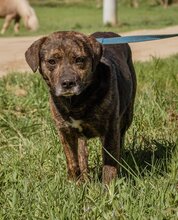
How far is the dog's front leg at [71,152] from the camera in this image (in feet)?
15.6

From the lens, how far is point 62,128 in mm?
4656

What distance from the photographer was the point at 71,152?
481 centimetres

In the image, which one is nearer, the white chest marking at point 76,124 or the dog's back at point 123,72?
the white chest marking at point 76,124

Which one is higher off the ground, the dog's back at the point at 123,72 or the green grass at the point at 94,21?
the dog's back at the point at 123,72

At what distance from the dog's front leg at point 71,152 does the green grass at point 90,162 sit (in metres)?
0.11

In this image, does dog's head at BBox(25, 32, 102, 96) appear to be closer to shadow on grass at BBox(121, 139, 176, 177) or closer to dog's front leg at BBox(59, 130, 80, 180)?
dog's front leg at BBox(59, 130, 80, 180)

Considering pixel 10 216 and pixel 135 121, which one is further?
pixel 135 121

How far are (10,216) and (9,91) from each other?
3732mm

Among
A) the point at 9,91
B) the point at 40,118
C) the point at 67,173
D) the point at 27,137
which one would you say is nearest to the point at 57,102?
the point at 67,173

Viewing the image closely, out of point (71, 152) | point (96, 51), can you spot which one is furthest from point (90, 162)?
point (96, 51)

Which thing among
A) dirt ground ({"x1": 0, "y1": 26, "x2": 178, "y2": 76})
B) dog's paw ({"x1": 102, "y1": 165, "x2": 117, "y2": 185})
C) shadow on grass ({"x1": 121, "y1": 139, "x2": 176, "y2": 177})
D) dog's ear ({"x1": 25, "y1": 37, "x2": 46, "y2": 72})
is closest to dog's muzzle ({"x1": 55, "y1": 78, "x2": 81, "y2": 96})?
dog's ear ({"x1": 25, "y1": 37, "x2": 46, "y2": 72})

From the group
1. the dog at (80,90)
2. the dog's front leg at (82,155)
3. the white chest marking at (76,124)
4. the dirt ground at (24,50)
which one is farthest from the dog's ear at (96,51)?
the dirt ground at (24,50)

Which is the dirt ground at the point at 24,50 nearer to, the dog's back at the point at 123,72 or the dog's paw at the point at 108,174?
the dog's back at the point at 123,72

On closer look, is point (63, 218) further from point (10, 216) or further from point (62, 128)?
point (62, 128)
